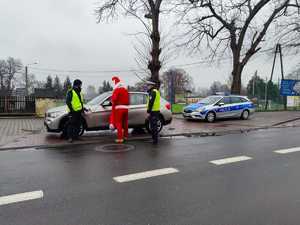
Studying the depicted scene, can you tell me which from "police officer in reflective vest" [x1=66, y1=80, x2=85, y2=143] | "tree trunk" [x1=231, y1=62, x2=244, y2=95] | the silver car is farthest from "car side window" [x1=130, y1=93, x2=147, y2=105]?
"tree trunk" [x1=231, y1=62, x2=244, y2=95]

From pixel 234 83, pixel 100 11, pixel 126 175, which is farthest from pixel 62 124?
pixel 234 83

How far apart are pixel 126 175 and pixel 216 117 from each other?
10.4 meters

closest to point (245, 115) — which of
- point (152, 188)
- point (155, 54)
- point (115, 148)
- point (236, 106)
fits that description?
point (236, 106)

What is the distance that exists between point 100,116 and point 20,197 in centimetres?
531

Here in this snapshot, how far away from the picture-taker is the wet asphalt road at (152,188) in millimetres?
3240

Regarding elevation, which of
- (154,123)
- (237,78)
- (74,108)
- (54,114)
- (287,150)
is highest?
(237,78)

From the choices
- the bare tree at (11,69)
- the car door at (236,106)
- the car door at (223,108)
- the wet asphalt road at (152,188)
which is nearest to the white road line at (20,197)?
the wet asphalt road at (152,188)

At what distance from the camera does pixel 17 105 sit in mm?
16000

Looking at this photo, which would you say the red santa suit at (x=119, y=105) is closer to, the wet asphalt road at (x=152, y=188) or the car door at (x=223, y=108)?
the wet asphalt road at (x=152, y=188)

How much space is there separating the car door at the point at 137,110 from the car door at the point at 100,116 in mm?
898

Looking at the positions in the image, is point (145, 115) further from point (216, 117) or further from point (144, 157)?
point (216, 117)

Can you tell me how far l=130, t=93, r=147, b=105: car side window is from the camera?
32.3ft

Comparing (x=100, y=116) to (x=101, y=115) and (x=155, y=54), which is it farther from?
(x=155, y=54)

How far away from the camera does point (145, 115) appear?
387 inches
